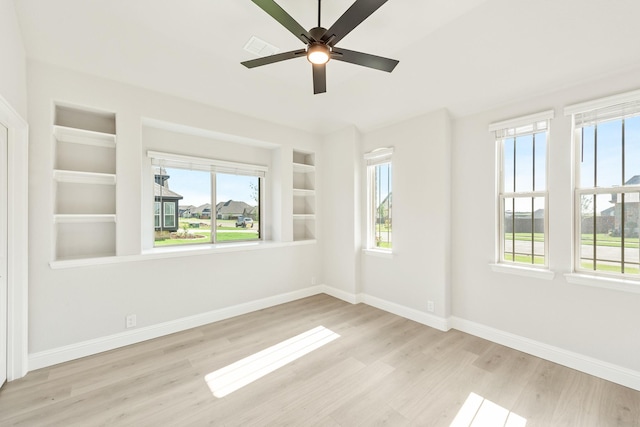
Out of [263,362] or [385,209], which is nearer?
[263,362]

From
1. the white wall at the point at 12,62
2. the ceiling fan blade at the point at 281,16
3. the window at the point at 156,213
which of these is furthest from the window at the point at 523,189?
the white wall at the point at 12,62

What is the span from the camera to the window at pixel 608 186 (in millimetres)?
2324

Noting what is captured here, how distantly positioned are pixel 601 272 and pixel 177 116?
186 inches

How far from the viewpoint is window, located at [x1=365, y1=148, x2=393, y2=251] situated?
159 inches

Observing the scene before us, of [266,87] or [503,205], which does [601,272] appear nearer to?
[503,205]

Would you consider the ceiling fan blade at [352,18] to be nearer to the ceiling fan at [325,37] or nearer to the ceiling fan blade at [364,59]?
the ceiling fan at [325,37]

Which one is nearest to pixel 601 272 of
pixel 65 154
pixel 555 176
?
pixel 555 176

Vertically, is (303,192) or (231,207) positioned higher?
(303,192)

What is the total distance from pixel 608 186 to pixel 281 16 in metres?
3.14

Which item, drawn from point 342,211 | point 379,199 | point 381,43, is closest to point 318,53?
point 381,43

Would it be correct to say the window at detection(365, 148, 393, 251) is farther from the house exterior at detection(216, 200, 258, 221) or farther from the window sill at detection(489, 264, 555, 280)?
the house exterior at detection(216, 200, 258, 221)

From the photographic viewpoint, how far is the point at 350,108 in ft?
12.6

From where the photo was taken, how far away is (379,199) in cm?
422

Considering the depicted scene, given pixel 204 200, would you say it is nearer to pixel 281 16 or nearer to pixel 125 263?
pixel 125 263
